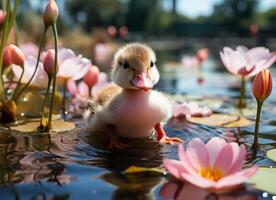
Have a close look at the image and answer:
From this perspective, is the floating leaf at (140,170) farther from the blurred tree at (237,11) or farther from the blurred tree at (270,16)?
the blurred tree at (270,16)

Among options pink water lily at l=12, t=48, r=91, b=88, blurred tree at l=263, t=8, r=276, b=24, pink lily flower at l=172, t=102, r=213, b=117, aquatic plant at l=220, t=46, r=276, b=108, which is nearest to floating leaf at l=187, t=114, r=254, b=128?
pink lily flower at l=172, t=102, r=213, b=117

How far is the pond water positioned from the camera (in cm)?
113

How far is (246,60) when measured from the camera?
2336 millimetres

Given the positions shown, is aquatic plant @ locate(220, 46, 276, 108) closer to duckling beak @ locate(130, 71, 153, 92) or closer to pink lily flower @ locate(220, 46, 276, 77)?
pink lily flower @ locate(220, 46, 276, 77)

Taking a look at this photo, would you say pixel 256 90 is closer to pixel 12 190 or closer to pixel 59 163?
pixel 59 163

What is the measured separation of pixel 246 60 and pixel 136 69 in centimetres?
96

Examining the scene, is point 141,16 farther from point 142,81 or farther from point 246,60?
point 142,81

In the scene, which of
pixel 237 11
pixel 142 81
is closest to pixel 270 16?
pixel 237 11

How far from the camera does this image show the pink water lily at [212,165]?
1.08 m

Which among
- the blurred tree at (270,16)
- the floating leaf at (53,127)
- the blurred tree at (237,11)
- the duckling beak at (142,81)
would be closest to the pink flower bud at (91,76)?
the floating leaf at (53,127)

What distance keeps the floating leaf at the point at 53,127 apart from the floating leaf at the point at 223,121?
2.05 ft

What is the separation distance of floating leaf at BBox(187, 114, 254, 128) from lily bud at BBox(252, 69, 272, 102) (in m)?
0.61

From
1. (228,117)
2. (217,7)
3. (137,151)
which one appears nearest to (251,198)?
(137,151)

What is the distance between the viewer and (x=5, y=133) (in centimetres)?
178
